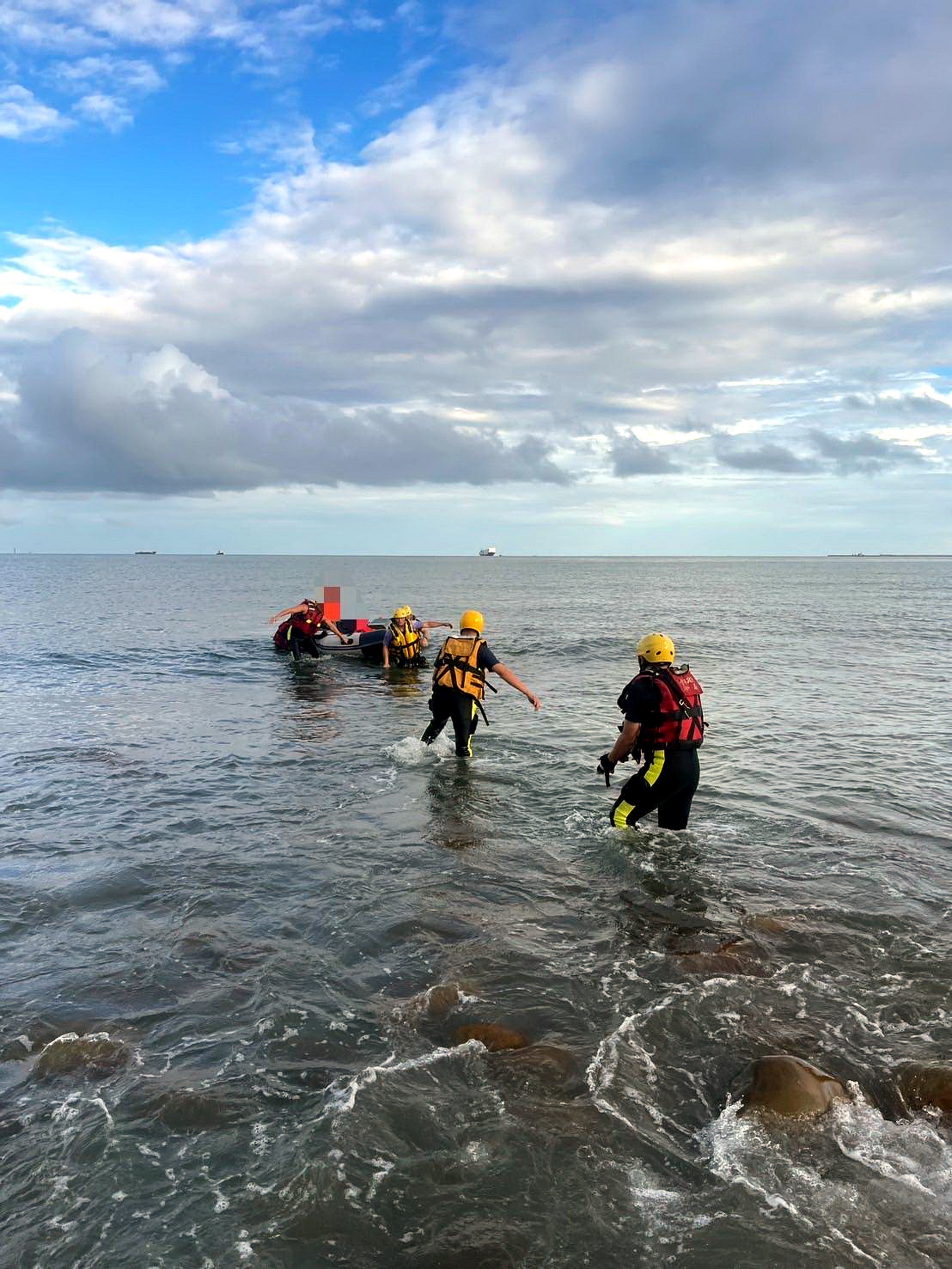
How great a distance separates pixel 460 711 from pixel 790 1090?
28.8 feet

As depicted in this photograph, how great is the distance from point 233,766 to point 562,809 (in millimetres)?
5895

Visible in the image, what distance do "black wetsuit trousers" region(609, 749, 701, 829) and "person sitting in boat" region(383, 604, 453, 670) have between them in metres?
14.8

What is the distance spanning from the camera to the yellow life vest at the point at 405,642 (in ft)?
81.9

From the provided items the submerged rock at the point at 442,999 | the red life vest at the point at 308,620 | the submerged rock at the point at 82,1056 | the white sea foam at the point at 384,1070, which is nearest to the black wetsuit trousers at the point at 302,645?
the red life vest at the point at 308,620

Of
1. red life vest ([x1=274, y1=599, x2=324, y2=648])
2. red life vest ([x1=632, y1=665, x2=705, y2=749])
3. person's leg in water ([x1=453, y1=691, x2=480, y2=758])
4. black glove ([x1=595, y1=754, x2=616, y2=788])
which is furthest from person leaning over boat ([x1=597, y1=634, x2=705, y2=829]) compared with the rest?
red life vest ([x1=274, y1=599, x2=324, y2=648])

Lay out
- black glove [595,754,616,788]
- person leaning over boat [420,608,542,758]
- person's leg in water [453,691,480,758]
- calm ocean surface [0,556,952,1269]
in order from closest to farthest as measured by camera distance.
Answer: calm ocean surface [0,556,952,1269]
black glove [595,754,616,788]
person leaning over boat [420,608,542,758]
person's leg in water [453,691,480,758]

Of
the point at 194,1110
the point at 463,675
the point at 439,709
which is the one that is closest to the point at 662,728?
the point at 463,675

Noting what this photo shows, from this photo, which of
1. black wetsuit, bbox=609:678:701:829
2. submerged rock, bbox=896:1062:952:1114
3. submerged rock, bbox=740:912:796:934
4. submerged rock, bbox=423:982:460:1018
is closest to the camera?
submerged rock, bbox=896:1062:952:1114

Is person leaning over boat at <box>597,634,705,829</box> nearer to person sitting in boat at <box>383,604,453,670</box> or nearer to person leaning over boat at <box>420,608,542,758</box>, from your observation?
person leaning over boat at <box>420,608,542,758</box>

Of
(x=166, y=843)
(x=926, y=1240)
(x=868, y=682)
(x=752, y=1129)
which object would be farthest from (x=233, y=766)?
(x=868, y=682)

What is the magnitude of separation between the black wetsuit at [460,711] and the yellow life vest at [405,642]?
1115cm

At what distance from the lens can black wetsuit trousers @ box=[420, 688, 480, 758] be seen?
44.0 ft

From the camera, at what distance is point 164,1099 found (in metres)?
5.12

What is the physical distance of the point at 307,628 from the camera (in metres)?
26.8
